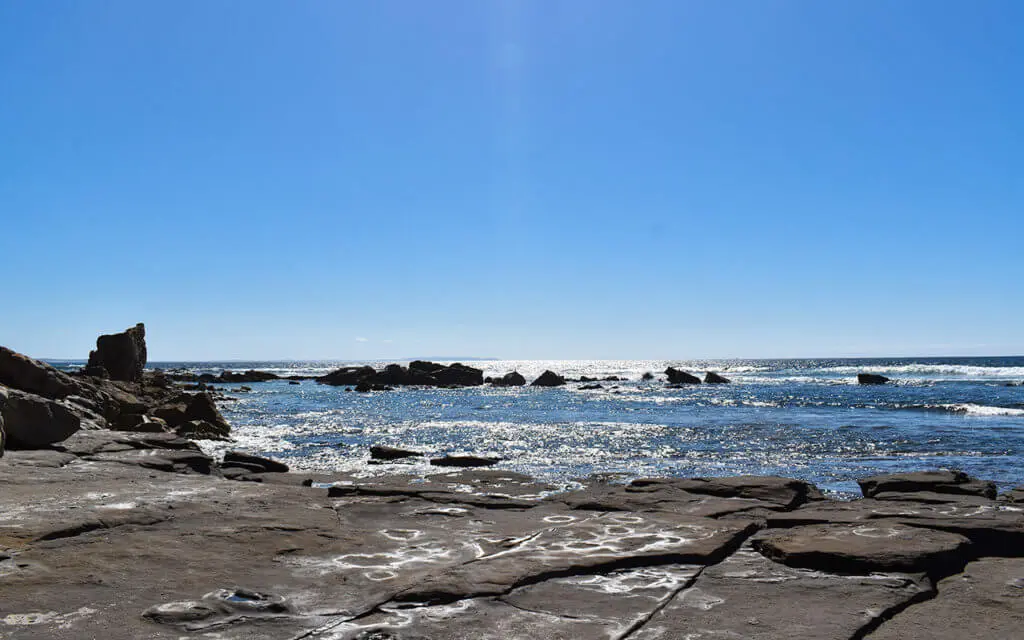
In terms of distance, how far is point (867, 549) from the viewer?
637 centimetres

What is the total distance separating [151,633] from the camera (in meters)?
4.26

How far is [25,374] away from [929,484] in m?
18.7

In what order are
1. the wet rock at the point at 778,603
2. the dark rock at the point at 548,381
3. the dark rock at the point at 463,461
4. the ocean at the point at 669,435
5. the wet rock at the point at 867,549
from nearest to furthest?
1. the wet rock at the point at 778,603
2. the wet rock at the point at 867,549
3. the ocean at the point at 669,435
4. the dark rock at the point at 463,461
5. the dark rock at the point at 548,381

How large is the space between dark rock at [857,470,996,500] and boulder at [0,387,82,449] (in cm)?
1438

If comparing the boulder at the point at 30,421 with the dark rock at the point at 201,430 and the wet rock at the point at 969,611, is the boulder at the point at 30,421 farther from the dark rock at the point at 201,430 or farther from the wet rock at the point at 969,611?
the wet rock at the point at 969,611

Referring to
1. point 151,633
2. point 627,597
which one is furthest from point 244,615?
point 627,597

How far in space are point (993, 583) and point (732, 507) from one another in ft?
12.1

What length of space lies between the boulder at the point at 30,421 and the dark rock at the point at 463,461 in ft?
27.1

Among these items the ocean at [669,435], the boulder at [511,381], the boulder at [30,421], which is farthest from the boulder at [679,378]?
the boulder at [30,421]

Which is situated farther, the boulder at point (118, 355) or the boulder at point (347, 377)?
the boulder at point (347, 377)

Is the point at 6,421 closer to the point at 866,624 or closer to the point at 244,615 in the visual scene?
the point at 244,615

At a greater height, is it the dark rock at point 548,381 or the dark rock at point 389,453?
the dark rock at point 548,381

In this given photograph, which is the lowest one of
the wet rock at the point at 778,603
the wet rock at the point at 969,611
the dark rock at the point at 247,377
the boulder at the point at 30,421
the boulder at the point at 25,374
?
the wet rock at the point at 969,611

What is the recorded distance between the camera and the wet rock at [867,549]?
20.0 feet
